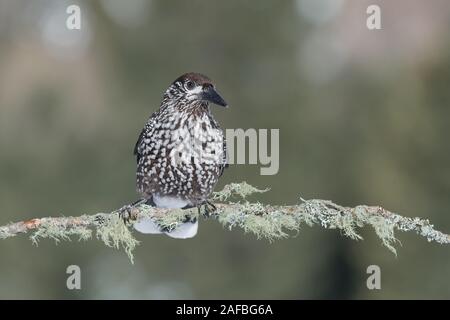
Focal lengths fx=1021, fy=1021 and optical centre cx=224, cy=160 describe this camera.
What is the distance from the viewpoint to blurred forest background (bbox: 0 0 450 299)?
24.6m

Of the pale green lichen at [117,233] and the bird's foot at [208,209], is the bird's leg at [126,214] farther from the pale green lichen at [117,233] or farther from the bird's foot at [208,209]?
the bird's foot at [208,209]

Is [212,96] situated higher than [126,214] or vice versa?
[212,96]

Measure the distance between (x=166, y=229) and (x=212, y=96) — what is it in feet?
4.32

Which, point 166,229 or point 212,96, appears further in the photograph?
point 166,229

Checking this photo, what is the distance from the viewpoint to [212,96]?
8508 millimetres

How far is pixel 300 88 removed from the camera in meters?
A: 28.2

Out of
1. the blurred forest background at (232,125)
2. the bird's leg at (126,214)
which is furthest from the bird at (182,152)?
the blurred forest background at (232,125)

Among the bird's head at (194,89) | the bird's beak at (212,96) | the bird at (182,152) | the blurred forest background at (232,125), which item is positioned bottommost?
the bird at (182,152)

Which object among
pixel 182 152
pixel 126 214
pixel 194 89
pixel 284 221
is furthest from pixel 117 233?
pixel 194 89

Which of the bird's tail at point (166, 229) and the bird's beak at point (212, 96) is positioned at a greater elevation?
the bird's beak at point (212, 96)

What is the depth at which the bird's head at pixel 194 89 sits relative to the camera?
8.61 meters

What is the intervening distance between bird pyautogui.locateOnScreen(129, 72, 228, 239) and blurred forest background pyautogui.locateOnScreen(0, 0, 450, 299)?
46.1ft

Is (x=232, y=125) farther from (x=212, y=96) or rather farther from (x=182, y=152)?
(x=212, y=96)
